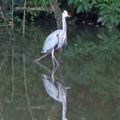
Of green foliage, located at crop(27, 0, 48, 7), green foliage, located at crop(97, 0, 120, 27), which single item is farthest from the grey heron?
green foliage, located at crop(27, 0, 48, 7)

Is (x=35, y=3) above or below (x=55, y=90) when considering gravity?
above

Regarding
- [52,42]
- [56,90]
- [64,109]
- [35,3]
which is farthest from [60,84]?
[35,3]

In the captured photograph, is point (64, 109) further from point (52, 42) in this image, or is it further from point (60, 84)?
point (52, 42)

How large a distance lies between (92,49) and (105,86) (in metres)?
3.32

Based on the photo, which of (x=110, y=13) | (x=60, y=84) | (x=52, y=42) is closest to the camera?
(x=60, y=84)

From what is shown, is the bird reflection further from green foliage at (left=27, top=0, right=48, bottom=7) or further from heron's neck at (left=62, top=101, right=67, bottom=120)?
green foliage at (left=27, top=0, right=48, bottom=7)

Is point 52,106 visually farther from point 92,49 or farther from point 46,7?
point 46,7

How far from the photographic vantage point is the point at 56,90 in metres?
8.72

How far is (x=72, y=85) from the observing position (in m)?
8.98

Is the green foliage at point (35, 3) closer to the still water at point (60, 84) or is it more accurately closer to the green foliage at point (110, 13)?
the green foliage at point (110, 13)

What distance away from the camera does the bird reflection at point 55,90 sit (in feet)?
26.3

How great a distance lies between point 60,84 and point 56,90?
387 mm

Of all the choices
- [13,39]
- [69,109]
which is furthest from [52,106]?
[13,39]

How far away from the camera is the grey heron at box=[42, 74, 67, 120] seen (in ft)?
26.3
